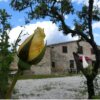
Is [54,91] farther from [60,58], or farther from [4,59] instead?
[60,58]

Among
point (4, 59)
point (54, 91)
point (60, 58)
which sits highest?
point (4, 59)

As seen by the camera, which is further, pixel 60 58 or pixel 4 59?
pixel 60 58

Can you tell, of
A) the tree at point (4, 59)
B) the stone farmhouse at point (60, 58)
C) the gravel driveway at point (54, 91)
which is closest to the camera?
the tree at point (4, 59)

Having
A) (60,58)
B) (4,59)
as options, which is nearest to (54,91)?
(4,59)

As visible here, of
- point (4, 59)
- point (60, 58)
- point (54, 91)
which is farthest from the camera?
point (60, 58)

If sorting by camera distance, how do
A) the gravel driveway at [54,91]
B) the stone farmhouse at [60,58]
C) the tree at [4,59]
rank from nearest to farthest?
the tree at [4,59]
the gravel driveway at [54,91]
the stone farmhouse at [60,58]

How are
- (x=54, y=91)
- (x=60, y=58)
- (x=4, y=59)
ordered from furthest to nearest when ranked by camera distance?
(x=60, y=58)
(x=54, y=91)
(x=4, y=59)

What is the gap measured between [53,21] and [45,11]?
513 mm

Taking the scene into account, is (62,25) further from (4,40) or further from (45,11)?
(4,40)

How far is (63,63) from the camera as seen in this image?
169ft

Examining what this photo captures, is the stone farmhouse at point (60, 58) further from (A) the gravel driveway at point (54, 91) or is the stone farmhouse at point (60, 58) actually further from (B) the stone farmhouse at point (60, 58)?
(A) the gravel driveway at point (54, 91)

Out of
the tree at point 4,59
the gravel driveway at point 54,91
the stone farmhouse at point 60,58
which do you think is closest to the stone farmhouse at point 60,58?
the stone farmhouse at point 60,58

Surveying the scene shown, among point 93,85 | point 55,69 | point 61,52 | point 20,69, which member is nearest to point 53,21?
point 93,85

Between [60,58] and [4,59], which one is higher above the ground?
[4,59]
